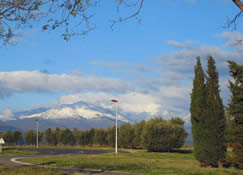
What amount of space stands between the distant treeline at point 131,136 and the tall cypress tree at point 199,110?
1521 inches

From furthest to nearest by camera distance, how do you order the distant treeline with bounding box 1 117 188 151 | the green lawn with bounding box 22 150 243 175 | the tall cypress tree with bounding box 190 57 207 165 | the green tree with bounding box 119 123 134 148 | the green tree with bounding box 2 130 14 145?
the green tree with bounding box 2 130 14 145 → the green tree with bounding box 119 123 134 148 → the distant treeline with bounding box 1 117 188 151 → the tall cypress tree with bounding box 190 57 207 165 → the green lawn with bounding box 22 150 243 175

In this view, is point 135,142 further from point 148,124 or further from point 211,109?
point 211,109

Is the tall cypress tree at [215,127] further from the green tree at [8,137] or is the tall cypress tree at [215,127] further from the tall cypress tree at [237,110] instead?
the green tree at [8,137]

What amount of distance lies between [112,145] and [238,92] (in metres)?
71.9

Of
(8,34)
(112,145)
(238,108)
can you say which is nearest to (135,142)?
(112,145)

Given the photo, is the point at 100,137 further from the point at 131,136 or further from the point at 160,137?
the point at 160,137

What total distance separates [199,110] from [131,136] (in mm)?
58884

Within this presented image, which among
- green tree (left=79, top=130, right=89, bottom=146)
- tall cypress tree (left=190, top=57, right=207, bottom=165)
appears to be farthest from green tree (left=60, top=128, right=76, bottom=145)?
tall cypress tree (left=190, top=57, right=207, bottom=165)

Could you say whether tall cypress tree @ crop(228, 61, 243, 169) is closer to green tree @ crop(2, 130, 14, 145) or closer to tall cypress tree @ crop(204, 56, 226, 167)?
tall cypress tree @ crop(204, 56, 226, 167)

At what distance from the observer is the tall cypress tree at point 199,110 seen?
29797mm

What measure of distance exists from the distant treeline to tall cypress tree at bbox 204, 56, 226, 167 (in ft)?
130

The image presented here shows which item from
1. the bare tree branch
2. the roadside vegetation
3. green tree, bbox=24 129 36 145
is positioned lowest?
green tree, bbox=24 129 36 145

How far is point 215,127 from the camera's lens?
29.1 meters

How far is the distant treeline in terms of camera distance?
6931 centimetres
